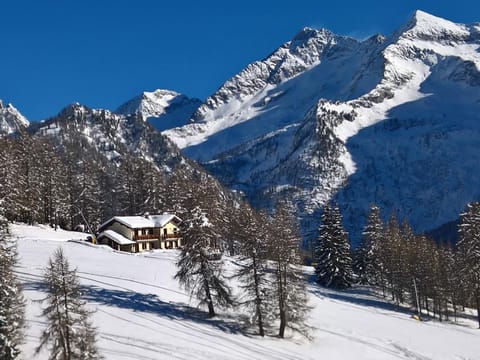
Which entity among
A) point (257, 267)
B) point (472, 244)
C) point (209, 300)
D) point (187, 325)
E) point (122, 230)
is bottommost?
point (187, 325)

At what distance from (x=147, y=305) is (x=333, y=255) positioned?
3898cm

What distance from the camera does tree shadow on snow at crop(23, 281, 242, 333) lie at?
4159 cm

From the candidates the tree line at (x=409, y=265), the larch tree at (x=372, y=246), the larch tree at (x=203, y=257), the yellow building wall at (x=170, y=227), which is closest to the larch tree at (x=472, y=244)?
the tree line at (x=409, y=265)

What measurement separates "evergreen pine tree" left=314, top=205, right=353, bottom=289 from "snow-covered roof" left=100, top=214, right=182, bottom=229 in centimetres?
2422

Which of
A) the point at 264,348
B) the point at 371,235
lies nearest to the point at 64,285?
the point at 264,348

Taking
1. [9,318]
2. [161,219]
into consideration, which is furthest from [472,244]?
[9,318]

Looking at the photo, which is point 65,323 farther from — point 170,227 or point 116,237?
point 170,227

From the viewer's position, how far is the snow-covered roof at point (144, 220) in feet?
270

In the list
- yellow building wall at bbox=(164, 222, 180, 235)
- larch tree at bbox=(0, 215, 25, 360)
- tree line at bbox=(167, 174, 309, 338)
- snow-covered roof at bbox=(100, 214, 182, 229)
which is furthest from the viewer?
yellow building wall at bbox=(164, 222, 180, 235)

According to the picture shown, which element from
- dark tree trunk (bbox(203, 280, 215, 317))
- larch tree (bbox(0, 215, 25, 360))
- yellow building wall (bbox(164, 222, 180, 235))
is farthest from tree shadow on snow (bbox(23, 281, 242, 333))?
yellow building wall (bbox(164, 222, 180, 235))

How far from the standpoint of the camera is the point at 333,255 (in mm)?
76188

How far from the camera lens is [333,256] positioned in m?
76.1

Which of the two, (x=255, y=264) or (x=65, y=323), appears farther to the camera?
(x=255, y=264)

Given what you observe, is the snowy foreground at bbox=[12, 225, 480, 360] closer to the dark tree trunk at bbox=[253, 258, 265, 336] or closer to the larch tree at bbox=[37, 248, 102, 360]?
the dark tree trunk at bbox=[253, 258, 265, 336]
